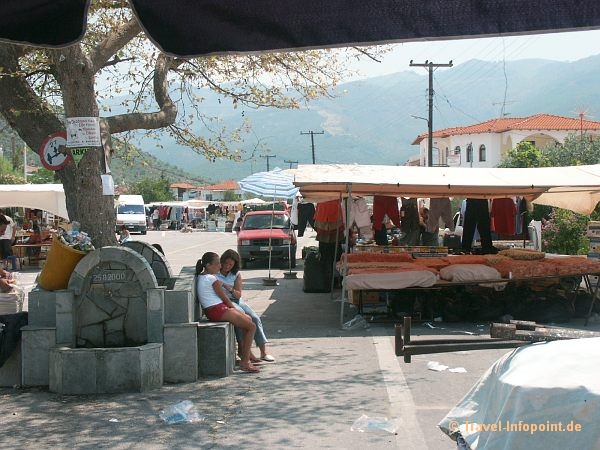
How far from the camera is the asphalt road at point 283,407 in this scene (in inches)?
251

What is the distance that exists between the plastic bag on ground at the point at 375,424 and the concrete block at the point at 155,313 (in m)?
2.67

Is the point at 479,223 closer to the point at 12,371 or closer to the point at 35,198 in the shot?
the point at 12,371

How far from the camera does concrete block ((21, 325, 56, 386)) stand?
27.2 feet

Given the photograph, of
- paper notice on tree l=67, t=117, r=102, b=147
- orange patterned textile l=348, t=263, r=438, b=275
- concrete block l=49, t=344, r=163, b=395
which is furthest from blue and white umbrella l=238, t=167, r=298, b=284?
concrete block l=49, t=344, r=163, b=395

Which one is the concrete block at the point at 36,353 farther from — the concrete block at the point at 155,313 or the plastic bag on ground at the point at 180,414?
the plastic bag on ground at the point at 180,414

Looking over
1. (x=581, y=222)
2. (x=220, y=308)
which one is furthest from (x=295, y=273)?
(x=220, y=308)

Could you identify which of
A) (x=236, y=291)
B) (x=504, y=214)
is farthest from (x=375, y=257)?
(x=504, y=214)

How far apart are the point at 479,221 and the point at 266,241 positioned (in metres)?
10.1

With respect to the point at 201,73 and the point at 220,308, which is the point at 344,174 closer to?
the point at 201,73

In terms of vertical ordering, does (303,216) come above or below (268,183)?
below

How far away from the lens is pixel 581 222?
2200 centimetres

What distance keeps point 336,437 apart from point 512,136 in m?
75.4

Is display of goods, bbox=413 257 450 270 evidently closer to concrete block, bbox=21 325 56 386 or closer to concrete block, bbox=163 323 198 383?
concrete block, bbox=163 323 198 383

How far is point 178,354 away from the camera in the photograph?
27.8ft
